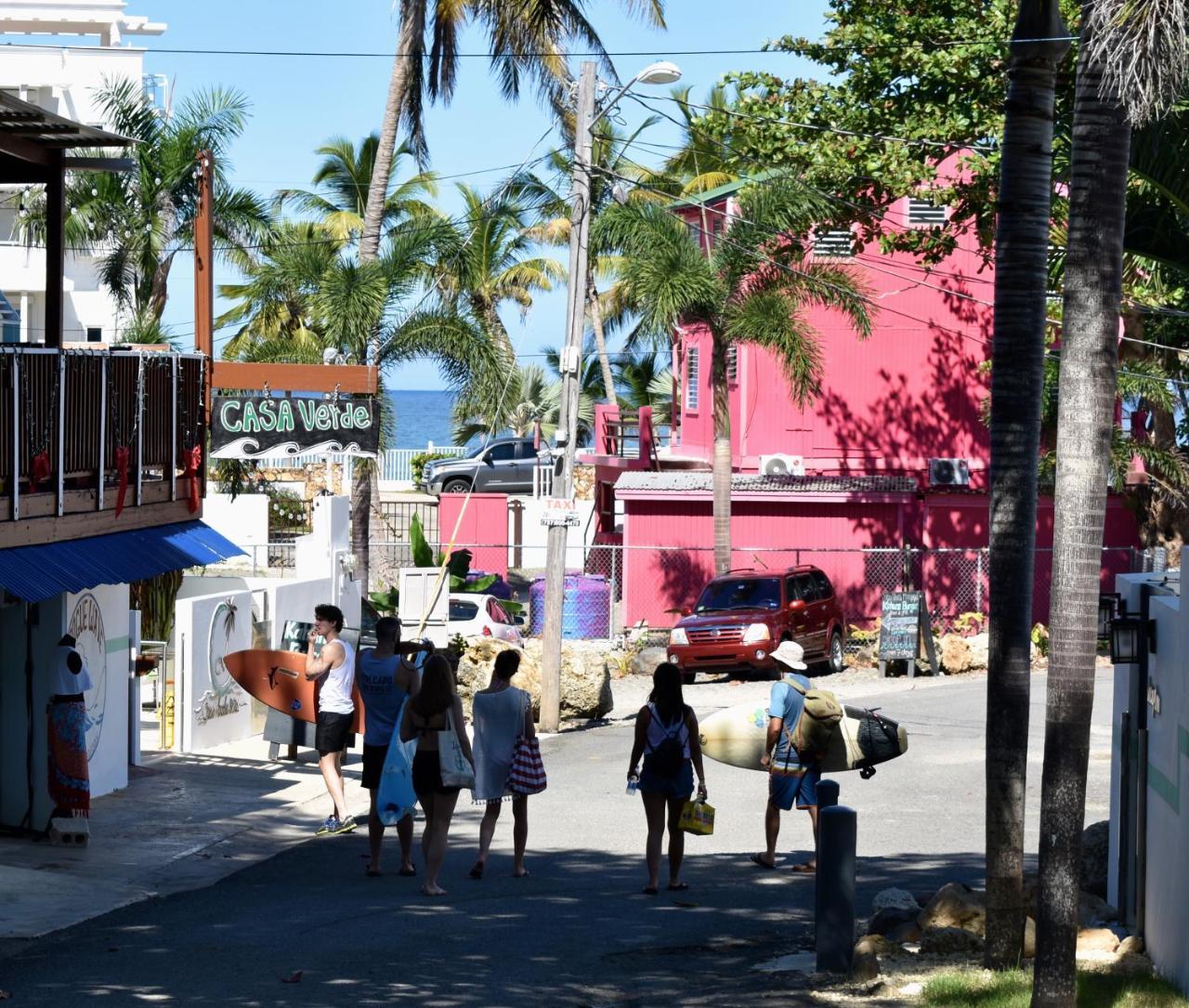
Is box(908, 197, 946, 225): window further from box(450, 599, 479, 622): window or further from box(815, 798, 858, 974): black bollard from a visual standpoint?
box(815, 798, 858, 974): black bollard

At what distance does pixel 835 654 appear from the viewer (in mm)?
27062

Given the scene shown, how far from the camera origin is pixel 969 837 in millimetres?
14070

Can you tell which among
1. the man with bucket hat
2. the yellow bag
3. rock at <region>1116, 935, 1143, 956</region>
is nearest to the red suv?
the man with bucket hat

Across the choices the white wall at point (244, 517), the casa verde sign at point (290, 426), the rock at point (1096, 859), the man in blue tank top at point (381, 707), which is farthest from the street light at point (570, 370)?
the white wall at point (244, 517)

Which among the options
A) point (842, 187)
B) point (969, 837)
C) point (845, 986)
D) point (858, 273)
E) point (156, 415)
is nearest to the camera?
point (845, 986)

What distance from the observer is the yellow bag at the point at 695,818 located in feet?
36.9

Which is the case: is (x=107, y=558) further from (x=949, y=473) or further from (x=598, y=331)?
(x=598, y=331)

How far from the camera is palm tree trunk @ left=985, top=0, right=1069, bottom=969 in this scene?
8.83 m

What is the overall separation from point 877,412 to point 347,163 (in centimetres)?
2122

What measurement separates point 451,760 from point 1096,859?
4556 mm

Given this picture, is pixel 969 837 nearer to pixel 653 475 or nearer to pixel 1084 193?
pixel 1084 193

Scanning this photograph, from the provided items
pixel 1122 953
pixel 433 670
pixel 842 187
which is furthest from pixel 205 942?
pixel 842 187

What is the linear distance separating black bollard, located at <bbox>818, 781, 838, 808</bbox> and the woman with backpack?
0.81m

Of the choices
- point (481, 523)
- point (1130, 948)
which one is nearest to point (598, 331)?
point (481, 523)
